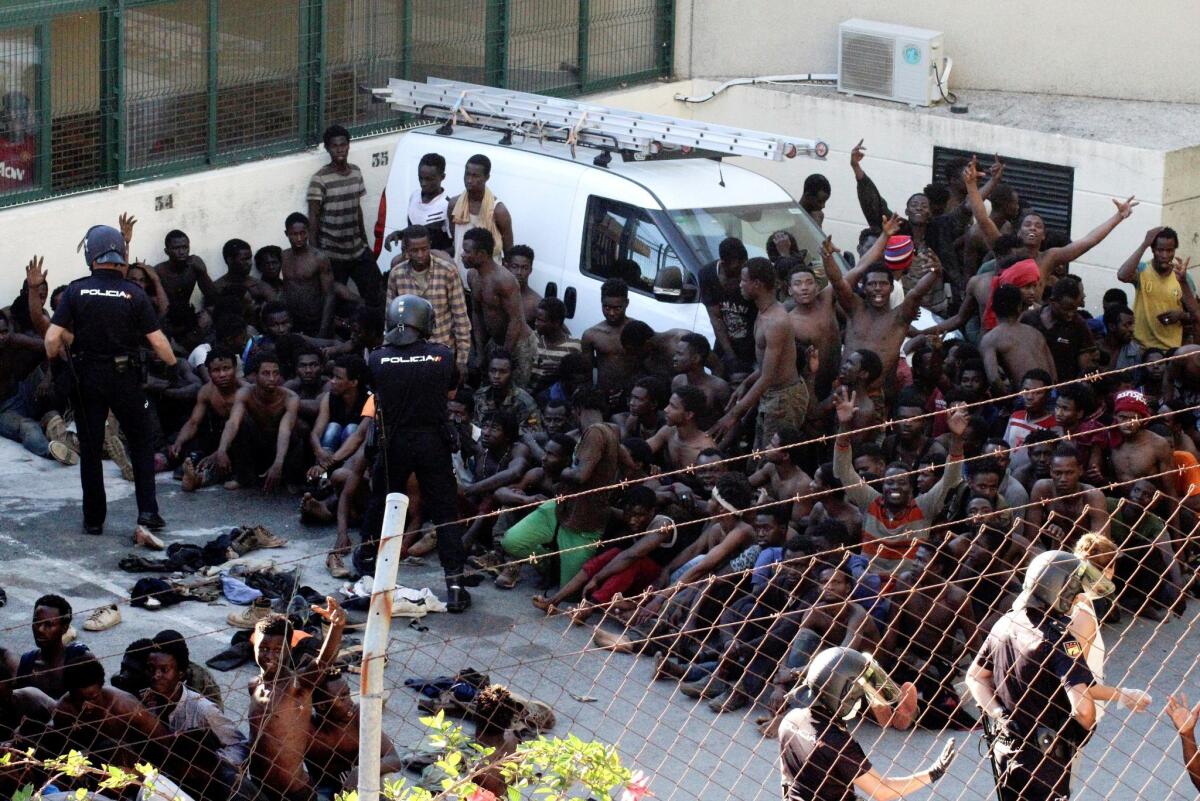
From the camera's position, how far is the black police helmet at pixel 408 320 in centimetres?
1089

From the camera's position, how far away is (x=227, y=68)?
15391 millimetres

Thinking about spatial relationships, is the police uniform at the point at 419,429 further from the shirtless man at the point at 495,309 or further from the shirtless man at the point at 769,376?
the shirtless man at the point at 495,309

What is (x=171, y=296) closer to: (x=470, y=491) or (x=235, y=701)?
(x=470, y=491)

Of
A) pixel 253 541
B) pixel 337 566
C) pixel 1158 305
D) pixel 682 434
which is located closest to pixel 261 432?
pixel 253 541

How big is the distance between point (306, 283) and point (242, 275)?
487 mm

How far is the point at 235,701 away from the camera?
969 cm

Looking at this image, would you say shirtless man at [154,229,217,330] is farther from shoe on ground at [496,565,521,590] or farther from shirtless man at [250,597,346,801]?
shirtless man at [250,597,346,801]

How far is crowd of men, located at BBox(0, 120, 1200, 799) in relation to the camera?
1002cm

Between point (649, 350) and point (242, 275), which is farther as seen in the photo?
point (242, 275)

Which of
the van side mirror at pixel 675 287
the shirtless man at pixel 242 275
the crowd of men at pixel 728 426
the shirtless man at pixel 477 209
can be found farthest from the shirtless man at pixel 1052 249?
the shirtless man at pixel 242 275

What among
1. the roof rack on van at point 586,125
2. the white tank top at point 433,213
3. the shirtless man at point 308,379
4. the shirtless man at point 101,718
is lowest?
the shirtless man at point 101,718

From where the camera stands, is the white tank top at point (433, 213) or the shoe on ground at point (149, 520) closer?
the shoe on ground at point (149, 520)

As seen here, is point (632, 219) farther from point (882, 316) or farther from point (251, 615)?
point (251, 615)

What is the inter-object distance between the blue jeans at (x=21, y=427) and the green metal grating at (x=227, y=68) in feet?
5.21
